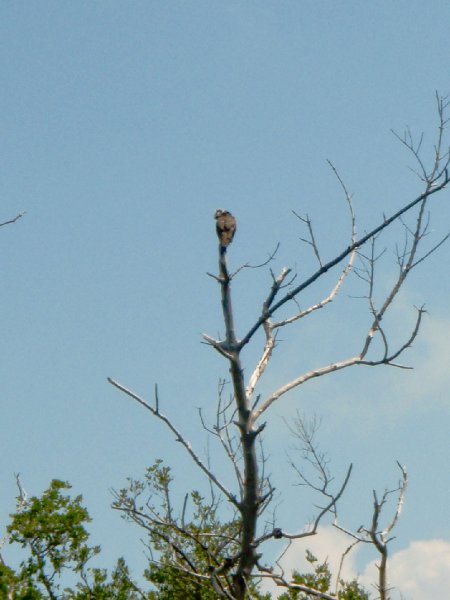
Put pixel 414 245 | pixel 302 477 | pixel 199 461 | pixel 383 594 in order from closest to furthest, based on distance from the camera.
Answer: pixel 199 461, pixel 414 245, pixel 383 594, pixel 302 477

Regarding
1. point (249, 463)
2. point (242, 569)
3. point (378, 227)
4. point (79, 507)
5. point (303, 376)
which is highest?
point (79, 507)

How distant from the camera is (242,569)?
5320 millimetres

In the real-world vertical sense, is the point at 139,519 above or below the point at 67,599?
below

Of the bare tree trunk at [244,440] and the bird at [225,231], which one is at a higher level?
the bird at [225,231]

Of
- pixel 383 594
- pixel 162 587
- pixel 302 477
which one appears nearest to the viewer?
pixel 383 594

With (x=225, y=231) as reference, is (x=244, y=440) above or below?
below

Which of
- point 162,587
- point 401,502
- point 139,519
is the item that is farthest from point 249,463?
point 162,587

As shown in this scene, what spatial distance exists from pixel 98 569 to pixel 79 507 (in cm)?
184

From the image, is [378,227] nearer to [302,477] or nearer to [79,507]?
[302,477]

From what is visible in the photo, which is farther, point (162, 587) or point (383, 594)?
point (162, 587)

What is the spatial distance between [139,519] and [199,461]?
905mm

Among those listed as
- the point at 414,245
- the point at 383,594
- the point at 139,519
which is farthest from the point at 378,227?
the point at 383,594

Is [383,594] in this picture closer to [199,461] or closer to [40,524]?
[199,461]

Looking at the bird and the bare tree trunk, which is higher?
the bird
